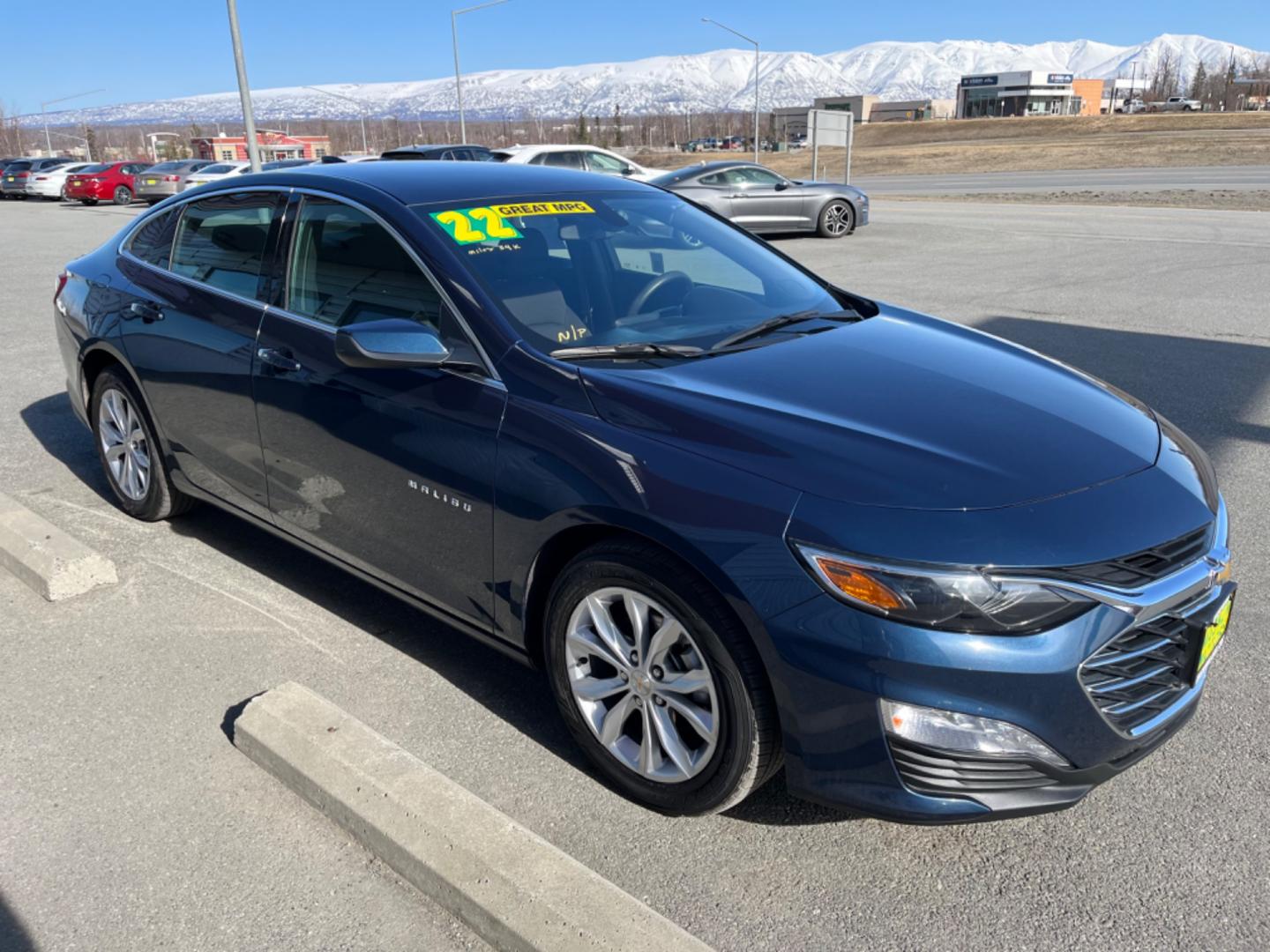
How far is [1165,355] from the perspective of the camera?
8.12m

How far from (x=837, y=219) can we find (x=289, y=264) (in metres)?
15.7

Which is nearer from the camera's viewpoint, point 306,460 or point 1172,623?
point 1172,623

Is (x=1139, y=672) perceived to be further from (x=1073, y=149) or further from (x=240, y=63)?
(x=1073, y=149)

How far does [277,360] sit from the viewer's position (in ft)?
12.3

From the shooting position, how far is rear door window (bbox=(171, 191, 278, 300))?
4.02 m

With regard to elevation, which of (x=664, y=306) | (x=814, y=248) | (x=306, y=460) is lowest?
(x=814, y=248)

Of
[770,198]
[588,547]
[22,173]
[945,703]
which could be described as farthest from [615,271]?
[22,173]

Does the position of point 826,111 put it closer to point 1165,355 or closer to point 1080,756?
point 1165,355

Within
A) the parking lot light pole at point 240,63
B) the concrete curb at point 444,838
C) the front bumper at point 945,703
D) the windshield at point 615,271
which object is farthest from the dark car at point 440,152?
the front bumper at point 945,703

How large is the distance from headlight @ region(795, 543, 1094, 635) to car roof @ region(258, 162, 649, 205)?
7.00 ft

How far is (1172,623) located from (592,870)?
1.56 m

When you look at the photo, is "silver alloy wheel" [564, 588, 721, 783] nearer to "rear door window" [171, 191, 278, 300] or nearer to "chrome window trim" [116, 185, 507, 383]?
"chrome window trim" [116, 185, 507, 383]

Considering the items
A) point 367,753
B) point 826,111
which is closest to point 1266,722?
point 367,753

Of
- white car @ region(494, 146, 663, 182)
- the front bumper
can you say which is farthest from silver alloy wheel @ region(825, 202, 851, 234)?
the front bumper
